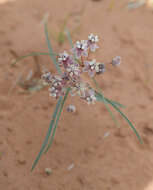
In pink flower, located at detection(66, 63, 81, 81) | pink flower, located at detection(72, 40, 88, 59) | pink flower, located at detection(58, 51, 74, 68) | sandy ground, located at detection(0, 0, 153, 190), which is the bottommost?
sandy ground, located at detection(0, 0, 153, 190)

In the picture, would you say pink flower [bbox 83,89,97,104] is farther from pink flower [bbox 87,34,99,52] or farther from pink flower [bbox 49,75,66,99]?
pink flower [bbox 87,34,99,52]

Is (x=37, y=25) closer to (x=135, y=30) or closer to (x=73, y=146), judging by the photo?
(x=135, y=30)

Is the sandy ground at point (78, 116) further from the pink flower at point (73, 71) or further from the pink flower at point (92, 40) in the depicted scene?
the pink flower at point (92, 40)

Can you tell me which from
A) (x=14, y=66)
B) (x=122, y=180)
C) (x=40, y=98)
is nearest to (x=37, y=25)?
(x=14, y=66)

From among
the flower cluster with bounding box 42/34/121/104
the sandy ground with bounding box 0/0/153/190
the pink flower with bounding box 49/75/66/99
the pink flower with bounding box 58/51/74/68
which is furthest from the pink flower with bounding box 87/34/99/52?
the sandy ground with bounding box 0/0/153/190

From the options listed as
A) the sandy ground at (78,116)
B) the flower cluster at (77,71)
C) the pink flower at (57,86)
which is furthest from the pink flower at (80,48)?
Answer: the sandy ground at (78,116)

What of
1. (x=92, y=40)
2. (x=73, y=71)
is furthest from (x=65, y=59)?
(x=92, y=40)
